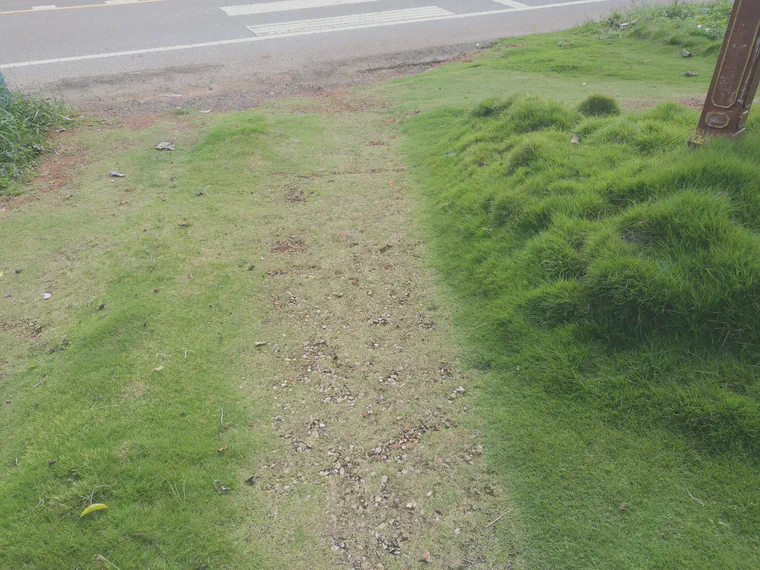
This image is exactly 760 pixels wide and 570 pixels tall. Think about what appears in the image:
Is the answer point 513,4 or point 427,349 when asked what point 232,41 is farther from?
point 427,349

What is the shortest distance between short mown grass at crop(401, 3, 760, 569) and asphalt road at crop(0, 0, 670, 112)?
617cm

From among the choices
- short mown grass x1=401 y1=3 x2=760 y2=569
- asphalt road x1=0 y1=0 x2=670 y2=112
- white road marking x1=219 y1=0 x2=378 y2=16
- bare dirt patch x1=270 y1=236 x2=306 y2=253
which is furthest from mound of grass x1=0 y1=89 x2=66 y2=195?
white road marking x1=219 y1=0 x2=378 y2=16

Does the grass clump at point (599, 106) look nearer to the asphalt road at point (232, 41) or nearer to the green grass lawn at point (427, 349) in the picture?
the green grass lawn at point (427, 349)

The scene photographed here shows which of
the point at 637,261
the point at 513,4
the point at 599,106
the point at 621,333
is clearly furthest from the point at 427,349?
the point at 513,4

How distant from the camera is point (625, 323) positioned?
2998 mm

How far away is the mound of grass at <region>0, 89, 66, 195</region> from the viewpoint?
622 centimetres

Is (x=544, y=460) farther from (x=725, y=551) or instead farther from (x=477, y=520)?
(x=725, y=551)

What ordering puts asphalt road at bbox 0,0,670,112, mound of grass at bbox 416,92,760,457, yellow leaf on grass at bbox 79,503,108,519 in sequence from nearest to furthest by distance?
1. yellow leaf on grass at bbox 79,503,108,519
2. mound of grass at bbox 416,92,760,457
3. asphalt road at bbox 0,0,670,112

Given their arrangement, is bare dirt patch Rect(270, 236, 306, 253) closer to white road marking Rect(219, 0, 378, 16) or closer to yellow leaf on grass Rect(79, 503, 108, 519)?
yellow leaf on grass Rect(79, 503, 108, 519)

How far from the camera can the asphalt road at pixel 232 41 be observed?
9352 millimetres

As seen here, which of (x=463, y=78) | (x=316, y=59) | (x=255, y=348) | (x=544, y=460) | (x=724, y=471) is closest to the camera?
(x=724, y=471)

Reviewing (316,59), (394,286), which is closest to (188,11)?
(316,59)

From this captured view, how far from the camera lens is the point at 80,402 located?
10.3 feet

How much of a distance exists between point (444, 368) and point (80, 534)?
6.67 ft
